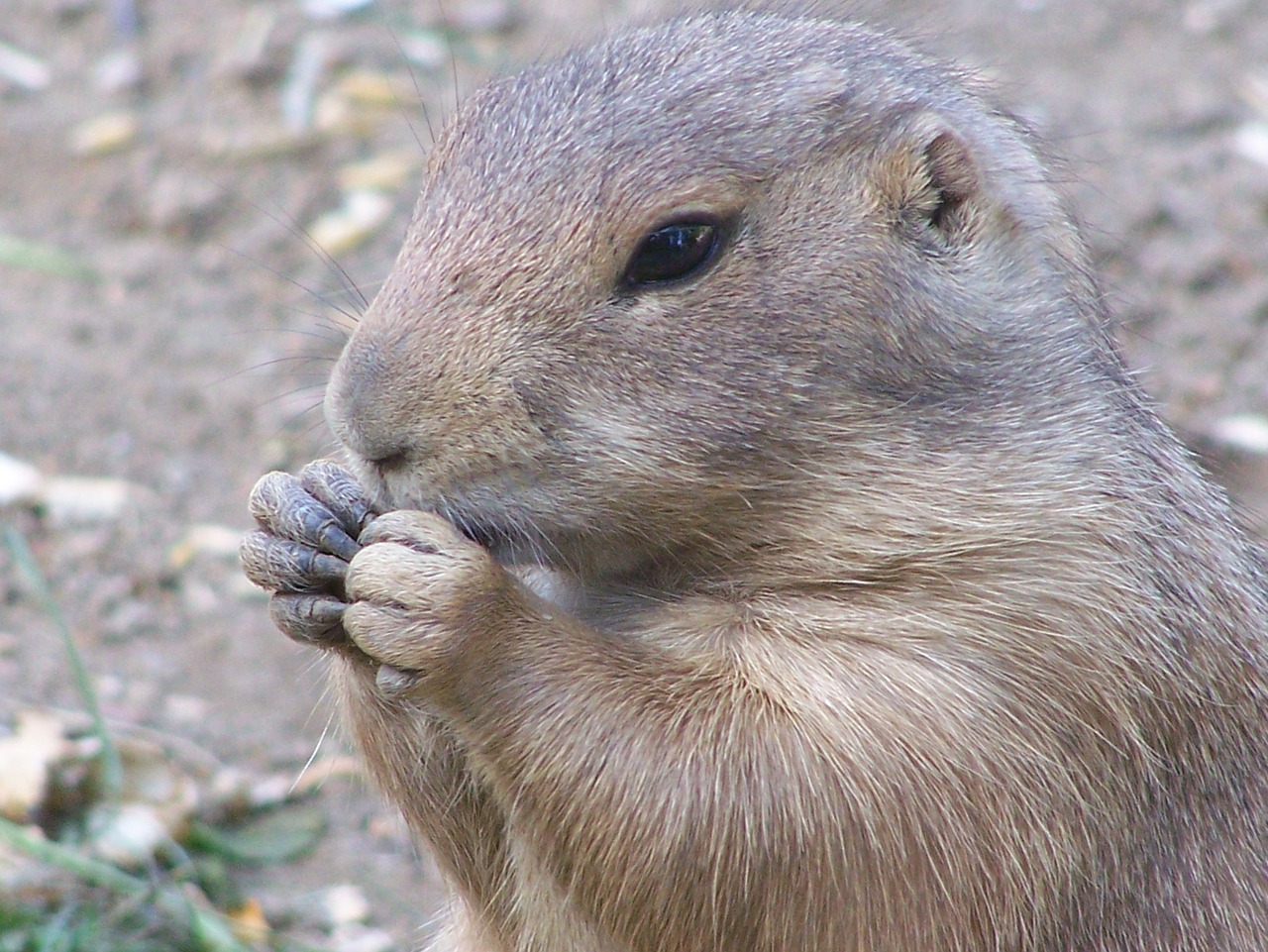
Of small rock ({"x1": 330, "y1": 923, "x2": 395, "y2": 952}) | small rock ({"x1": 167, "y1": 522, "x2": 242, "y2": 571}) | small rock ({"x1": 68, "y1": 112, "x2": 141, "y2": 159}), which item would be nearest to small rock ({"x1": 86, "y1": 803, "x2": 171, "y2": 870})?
small rock ({"x1": 330, "y1": 923, "x2": 395, "y2": 952})

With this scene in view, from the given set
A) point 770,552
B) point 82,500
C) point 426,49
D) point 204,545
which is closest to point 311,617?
point 770,552

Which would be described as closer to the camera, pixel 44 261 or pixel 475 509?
pixel 475 509

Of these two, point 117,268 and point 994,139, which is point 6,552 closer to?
point 117,268

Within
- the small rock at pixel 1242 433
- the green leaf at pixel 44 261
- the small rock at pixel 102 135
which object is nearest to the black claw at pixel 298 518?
the green leaf at pixel 44 261

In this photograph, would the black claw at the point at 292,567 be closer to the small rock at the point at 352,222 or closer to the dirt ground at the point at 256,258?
the dirt ground at the point at 256,258

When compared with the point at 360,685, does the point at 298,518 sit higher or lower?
higher

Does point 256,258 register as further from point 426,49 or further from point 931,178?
point 931,178

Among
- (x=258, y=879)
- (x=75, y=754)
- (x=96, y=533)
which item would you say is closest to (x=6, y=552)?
(x=96, y=533)
